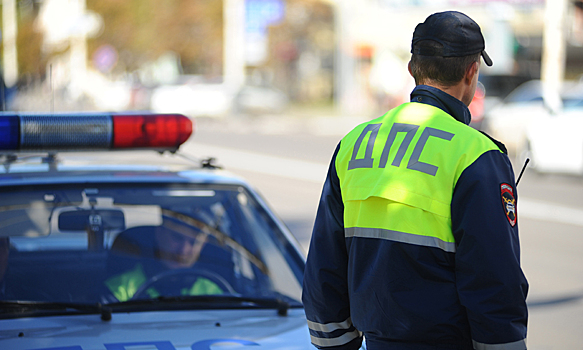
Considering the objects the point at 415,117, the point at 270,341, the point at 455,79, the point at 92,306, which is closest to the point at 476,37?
the point at 455,79

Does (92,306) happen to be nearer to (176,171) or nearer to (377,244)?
(176,171)

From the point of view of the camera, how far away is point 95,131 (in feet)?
9.81

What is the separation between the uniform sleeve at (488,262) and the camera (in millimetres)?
1706

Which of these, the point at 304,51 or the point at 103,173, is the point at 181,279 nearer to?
the point at 103,173

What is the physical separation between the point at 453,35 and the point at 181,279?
1532 mm

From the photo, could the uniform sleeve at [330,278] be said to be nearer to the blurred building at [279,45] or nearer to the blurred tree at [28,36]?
the blurred building at [279,45]

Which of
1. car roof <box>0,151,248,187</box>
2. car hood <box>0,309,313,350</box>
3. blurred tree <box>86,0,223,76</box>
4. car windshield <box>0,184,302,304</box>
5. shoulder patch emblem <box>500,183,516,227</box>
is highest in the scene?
blurred tree <box>86,0,223,76</box>

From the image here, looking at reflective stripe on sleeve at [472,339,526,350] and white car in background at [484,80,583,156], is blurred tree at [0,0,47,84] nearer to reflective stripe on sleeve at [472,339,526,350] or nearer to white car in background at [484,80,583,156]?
white car in background at [484,80,583,156]

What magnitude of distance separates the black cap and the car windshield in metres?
1.34

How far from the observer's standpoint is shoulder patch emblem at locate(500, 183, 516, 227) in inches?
68.6

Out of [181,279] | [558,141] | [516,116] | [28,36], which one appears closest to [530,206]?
[558,141]

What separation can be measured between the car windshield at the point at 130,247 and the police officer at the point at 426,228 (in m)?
0.97

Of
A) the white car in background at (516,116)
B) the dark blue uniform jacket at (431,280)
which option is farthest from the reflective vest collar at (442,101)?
the white car in background at (516,116)

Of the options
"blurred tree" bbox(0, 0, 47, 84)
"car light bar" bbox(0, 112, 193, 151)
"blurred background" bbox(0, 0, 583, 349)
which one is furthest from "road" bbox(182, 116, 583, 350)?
"blurred tree" bbox(0, 0, 47, 84)
